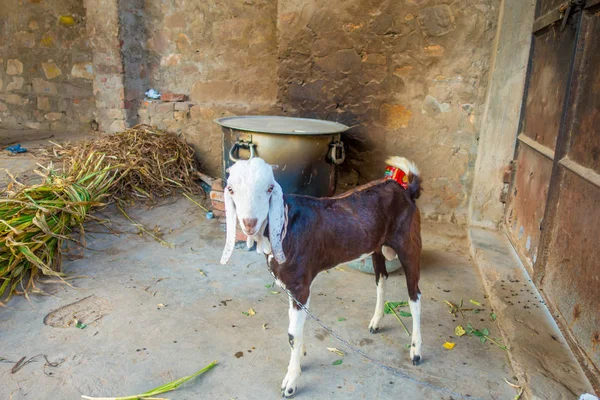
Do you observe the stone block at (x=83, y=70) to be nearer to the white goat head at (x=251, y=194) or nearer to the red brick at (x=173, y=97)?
the red brick at (x=173, y=97)

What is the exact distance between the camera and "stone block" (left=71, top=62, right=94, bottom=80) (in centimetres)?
598

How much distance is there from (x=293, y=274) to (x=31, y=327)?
1.64 m

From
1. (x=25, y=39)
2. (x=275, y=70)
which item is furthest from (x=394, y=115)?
(x=25, y=39)

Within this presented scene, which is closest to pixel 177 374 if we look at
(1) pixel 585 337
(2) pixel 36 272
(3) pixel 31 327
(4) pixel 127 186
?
(3) pixel 31 327

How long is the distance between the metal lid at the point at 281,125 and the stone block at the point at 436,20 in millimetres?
1208

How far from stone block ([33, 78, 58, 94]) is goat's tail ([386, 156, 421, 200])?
560 centimetres

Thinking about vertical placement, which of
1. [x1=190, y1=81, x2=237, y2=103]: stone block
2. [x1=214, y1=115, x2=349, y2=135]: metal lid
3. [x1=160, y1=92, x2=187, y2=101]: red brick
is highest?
[x1=190, y1=81, x2=237, y2=103]: stone block

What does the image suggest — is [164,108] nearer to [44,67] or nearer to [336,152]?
[44,67]

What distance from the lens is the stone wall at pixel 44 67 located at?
5902mm

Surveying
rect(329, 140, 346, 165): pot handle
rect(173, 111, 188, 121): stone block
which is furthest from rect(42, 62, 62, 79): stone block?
rect(329, 140, 346, 165): pot handle

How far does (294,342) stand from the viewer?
2.00m

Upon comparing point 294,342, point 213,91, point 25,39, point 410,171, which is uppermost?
point 25,39

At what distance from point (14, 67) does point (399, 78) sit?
544 cm

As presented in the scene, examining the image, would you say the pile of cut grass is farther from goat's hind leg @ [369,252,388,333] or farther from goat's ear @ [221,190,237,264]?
goat's hind leg @ [369,252,388,333]
